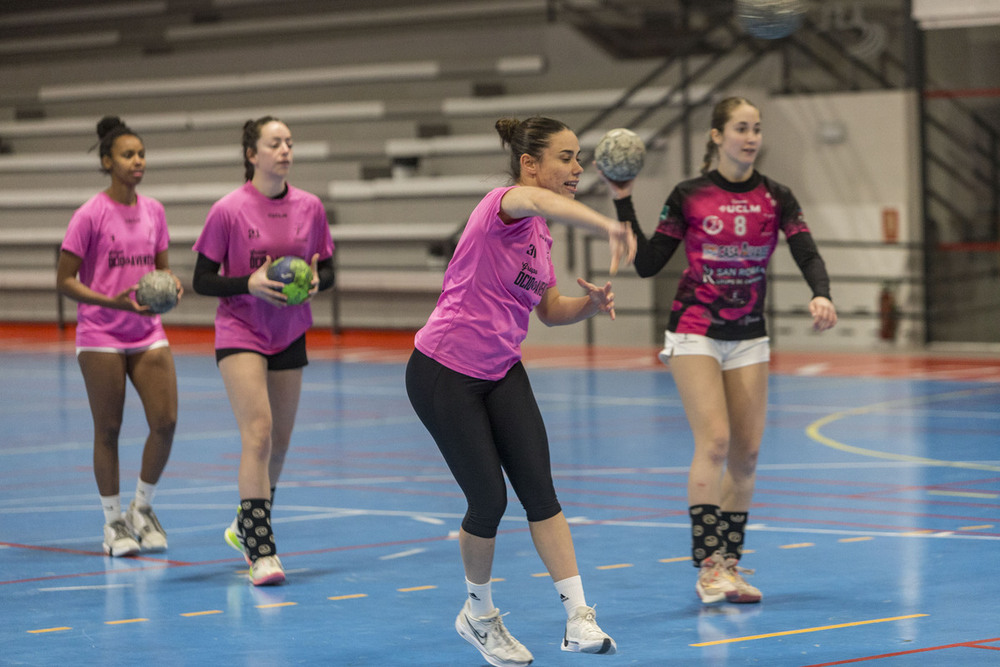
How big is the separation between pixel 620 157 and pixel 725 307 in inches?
35.7

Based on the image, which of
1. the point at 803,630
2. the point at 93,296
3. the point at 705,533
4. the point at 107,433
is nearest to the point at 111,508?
the point at 107,433

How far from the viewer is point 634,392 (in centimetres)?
1510

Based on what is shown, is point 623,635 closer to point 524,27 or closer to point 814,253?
point 814,253

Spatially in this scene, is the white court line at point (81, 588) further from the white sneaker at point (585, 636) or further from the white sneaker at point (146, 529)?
the white sneaker at point (585, 636)

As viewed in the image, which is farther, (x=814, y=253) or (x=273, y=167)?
(x=273, y=167)

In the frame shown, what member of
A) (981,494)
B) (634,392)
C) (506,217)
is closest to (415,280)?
(634,392)

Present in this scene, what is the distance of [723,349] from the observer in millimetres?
6387

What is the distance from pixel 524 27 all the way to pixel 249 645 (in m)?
20.1

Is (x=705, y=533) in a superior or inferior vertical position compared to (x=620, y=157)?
inferior

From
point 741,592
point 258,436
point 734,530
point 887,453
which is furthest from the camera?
point 887,453

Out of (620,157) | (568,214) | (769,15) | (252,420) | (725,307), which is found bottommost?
(252,420)

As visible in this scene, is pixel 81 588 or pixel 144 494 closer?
pixel 81 588

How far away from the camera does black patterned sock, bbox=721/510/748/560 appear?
644cm

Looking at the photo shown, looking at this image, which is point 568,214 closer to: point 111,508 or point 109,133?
point 111,508
